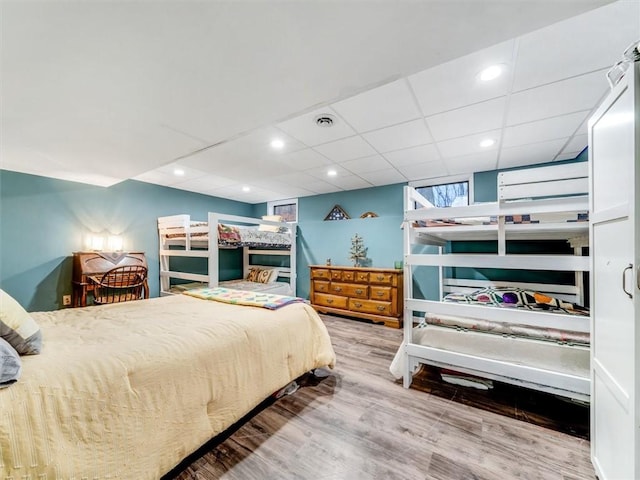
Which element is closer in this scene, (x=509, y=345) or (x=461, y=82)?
(x=461, y=82)

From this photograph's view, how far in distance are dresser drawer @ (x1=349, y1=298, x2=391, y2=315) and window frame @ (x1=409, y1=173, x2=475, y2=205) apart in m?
1.96

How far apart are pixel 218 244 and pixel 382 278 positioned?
2.51 meters

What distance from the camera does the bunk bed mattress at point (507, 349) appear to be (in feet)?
5.66

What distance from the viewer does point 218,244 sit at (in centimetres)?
378

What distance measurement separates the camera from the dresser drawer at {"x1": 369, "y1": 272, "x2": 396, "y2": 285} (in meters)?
3.93

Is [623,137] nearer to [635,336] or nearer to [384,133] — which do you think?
[635,336]

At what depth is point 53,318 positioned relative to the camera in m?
1.77

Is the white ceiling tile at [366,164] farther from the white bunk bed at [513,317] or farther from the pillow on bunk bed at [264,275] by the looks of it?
the pillow on bunk bed at [264,275]

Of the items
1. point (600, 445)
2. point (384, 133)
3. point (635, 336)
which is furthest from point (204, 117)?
point (600, 445)

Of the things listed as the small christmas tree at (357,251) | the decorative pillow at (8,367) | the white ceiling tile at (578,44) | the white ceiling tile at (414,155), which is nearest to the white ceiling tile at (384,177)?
the white ceiling tile at (414,155)

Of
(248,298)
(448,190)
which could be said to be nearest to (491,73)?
(248,298)

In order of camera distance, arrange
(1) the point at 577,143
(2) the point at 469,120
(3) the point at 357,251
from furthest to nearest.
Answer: (3) the point at 357,251 → (1) the point at 577,143 → (2) the point at 469,120

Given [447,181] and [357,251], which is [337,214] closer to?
[357,251]

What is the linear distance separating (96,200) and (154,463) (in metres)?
4.02
